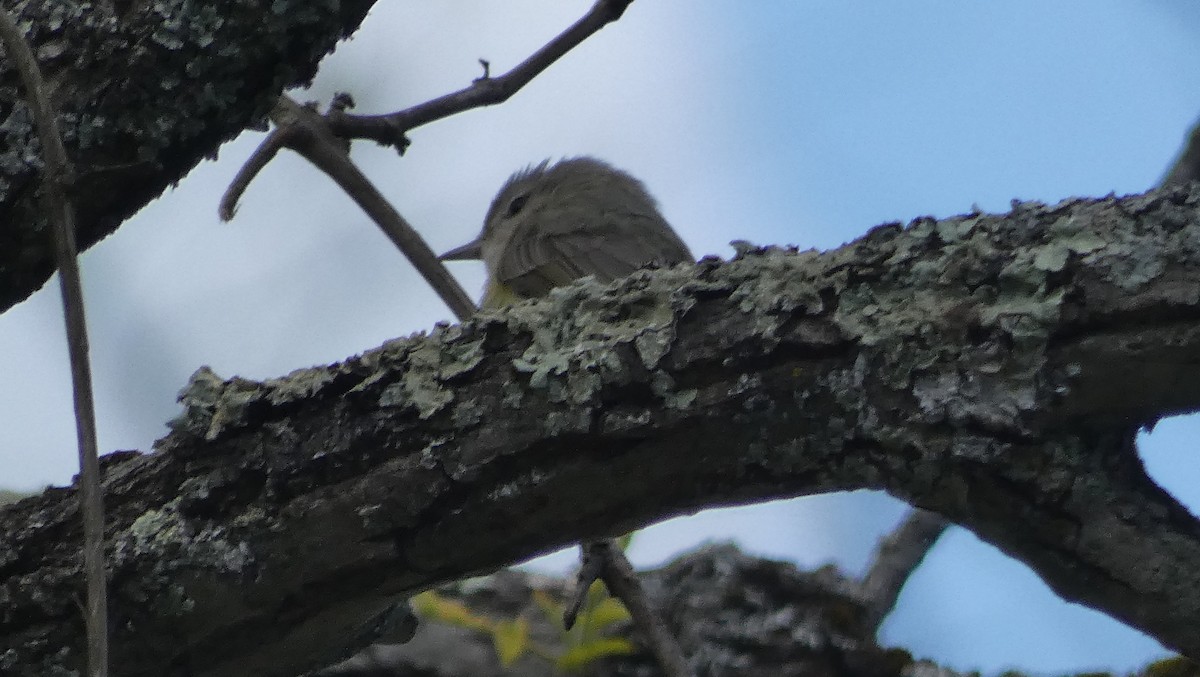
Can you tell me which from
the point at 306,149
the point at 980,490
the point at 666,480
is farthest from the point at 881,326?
the point at 306,149

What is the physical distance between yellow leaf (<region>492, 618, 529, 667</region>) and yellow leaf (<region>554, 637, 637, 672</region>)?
0.46ft

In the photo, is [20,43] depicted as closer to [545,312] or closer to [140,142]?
[140,142]

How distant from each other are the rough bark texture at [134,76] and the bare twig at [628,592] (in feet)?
3.07

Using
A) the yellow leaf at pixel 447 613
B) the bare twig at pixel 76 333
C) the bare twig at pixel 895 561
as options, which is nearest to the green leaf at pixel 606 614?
the yellow leaf at pixel 447 613

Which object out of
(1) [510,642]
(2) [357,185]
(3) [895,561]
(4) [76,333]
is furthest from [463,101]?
(3) [895,561]

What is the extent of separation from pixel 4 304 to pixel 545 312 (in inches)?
34.2

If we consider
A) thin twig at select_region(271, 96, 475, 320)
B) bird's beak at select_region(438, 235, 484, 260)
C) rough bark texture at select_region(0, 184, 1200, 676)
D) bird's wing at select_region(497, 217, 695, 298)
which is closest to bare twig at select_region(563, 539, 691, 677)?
rough bark texture at select_region(0, 184, 1200, 676)

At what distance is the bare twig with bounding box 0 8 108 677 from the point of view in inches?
58.1

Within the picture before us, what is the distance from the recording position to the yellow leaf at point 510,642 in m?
3.18

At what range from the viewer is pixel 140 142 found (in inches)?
72.4

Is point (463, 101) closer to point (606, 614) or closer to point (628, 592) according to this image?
point (628, 592)

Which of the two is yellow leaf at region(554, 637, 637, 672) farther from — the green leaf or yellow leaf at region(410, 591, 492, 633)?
yellow leaf at region(410, 591, 492, 633)

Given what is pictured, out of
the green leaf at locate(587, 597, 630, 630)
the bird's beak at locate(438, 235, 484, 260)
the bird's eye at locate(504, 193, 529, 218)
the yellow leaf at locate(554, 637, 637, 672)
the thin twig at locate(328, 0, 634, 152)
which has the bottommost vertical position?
the yellow leaf at locate(554, 637, 637, 672)

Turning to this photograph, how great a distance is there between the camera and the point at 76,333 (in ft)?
5.05
